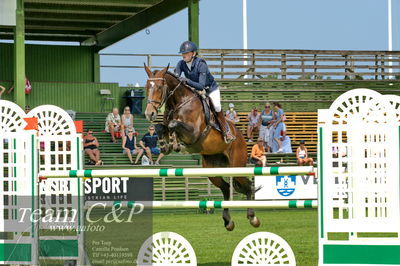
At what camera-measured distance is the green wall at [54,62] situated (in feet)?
85.8

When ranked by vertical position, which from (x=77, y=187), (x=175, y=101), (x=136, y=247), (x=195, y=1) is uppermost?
(x=195, y=1)

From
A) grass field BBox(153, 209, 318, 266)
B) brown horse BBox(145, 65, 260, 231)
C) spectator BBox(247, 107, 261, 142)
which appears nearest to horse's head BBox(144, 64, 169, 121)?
brown horse BBox(145, 65, 260, 231)

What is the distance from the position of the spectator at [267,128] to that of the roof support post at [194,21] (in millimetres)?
2468

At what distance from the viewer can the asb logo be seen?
17.8m

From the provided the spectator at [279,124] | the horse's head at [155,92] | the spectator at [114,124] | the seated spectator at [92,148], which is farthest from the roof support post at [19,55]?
the horse's head at [155,92]

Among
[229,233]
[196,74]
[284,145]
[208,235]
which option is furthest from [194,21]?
[196,74]

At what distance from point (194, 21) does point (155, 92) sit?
10844 mm

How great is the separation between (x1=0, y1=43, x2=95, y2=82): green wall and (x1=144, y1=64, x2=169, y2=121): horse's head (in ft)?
57.6

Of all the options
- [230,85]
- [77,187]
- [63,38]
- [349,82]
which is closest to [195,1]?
[230,85]

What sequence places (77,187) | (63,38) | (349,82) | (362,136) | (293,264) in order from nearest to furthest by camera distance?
(362,136) < (293,264) < (77,187) < (349,82) < (63,38)

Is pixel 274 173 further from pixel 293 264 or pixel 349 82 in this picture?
pixel 349 82

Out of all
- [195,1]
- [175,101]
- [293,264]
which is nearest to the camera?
[293,264]

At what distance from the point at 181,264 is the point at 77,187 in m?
1.52

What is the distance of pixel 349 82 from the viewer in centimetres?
2538
